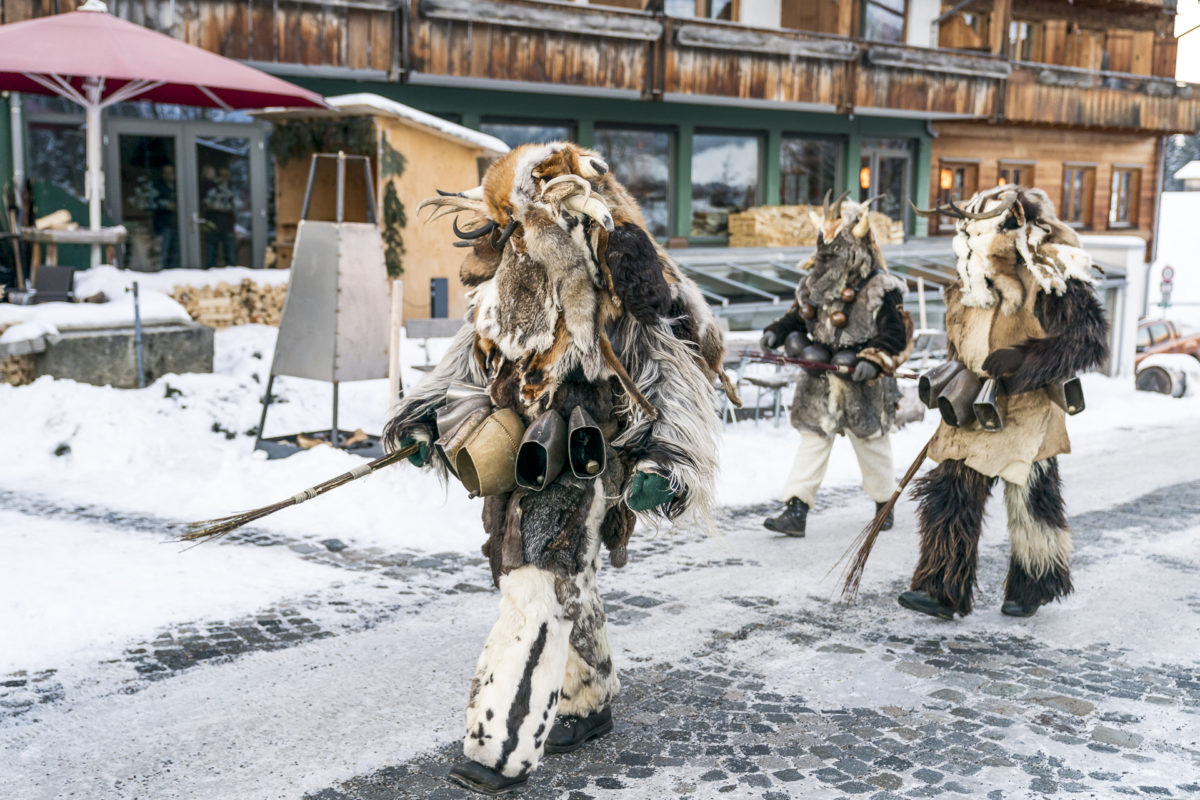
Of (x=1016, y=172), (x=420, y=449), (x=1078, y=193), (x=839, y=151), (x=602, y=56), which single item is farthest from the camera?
(x=1078, y=193)

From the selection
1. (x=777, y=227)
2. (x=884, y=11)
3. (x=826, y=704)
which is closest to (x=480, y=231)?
(x=826, y=704)

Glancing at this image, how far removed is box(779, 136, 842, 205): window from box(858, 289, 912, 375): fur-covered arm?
1507 cm

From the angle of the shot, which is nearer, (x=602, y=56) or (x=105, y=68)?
(x=105, y=68)

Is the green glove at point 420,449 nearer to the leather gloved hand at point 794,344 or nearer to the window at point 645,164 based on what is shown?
the leather gloved hand at point 794,344

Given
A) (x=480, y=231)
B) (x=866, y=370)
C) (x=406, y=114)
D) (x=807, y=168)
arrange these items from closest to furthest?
(x=480, y=231) < (x=866, y=370) < (x=406, y=114) < (x=807, y=168)

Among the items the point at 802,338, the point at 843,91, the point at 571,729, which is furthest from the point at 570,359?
the point at 843,91

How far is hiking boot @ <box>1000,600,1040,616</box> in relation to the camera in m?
5.58

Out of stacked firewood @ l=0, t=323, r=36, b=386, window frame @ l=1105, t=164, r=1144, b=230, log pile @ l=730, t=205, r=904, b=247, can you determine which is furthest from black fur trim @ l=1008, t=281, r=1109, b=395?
window frame @ l=1105, t=164, r=1144, b=230

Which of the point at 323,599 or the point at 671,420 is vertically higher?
the point at 671,420

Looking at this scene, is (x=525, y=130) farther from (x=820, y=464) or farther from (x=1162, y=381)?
(x=820, y=464)

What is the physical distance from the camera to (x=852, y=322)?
7.10 meters

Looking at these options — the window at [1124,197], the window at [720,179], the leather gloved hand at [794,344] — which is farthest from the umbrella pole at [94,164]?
the window at [1124,197]

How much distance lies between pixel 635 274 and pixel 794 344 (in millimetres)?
3731

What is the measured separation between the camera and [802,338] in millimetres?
7297
